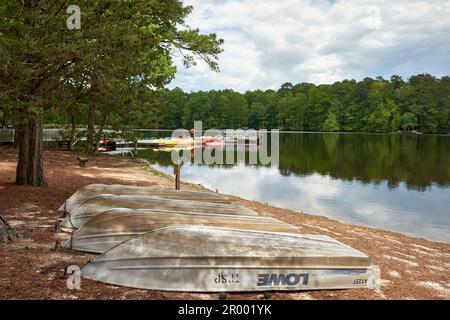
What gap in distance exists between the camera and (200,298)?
206 inches

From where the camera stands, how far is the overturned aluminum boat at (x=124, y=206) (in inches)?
325

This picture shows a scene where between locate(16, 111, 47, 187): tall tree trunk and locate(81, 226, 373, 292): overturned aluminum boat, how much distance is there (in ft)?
25.5

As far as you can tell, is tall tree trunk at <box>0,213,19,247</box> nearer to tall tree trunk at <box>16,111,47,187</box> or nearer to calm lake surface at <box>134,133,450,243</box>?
tall tree trunk at <box>16,111,47,187</box>

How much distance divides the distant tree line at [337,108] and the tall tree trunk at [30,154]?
85.7 metres

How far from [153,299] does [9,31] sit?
767 centimetres

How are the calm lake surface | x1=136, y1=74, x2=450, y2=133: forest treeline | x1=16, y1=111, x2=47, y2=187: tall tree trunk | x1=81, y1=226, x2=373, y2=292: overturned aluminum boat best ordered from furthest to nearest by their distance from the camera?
x1=136, y1=74, x2=450, y2=133: forest treeline < the calm lake surface < x1=16, y1=111, x2=47, y2=187: tall tree trunk < x1=81, y1=226, x2=373, y2=292: overturned aluminum boat

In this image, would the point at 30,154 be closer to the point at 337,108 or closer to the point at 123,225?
the point at 123,225

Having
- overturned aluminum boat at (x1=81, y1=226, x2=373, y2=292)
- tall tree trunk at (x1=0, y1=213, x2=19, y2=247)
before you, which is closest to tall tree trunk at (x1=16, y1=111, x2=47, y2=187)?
tall tree trunk at (x1=0, y1=213, x2=19, y2=247)

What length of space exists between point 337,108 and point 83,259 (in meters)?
125

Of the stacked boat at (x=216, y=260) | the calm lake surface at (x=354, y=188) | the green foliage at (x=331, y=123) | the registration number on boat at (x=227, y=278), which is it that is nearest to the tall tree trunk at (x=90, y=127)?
the calm lake surface at (x=354, y=188)

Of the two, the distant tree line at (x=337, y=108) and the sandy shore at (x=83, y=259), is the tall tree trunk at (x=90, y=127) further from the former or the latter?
the distant tree line at (x=337, y=108)

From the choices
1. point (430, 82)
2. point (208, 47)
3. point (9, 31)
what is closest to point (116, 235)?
point (9, 31)

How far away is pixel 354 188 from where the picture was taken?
24328mm

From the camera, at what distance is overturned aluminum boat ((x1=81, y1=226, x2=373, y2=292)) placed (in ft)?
17.9
